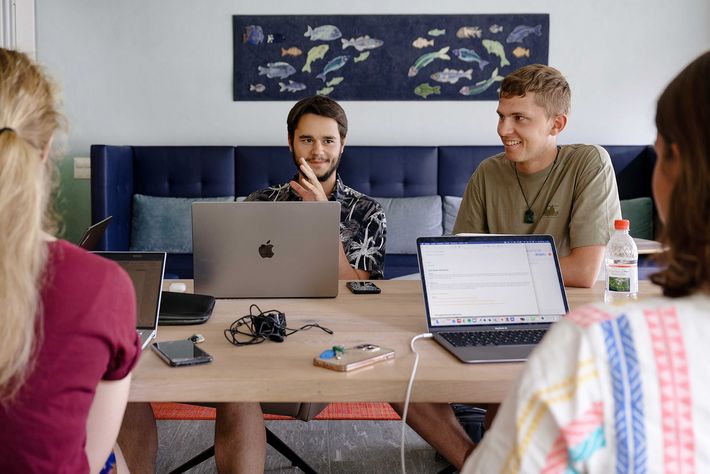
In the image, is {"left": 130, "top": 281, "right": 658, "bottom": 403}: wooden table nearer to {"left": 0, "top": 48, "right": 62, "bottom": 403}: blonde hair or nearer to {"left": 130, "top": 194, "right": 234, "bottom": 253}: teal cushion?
{"left": 0, "top": 48, "right": 62, "bottom": 403}: blonde hair

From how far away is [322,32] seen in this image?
3.95 meters

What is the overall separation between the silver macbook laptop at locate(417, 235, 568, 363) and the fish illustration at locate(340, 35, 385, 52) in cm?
273

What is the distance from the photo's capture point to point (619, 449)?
626 mm

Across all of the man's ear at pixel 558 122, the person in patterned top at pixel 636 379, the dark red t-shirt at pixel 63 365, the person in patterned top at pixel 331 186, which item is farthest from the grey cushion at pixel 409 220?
the person in patterned top at pixel 636 379

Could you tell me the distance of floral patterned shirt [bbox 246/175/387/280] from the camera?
7.13 ft

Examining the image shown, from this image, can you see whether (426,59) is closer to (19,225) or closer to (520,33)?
(520,33)

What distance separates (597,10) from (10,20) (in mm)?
3383

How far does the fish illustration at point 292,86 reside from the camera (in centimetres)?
397

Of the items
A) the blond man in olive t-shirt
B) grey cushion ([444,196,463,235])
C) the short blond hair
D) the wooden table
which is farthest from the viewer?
grey cushion ([444,196,463,235])

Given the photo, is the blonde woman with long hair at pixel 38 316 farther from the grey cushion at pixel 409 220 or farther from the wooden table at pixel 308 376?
the grey cushion at pixel 409 220

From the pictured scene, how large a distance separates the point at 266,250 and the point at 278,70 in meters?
2.55

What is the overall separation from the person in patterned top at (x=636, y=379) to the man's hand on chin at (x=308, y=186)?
1.61 metres

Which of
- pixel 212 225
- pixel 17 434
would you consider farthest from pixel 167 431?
pixel 17 434

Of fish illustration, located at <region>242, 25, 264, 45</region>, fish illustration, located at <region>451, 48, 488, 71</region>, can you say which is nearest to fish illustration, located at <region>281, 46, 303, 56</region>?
fish illustration, located at <region>242, 25, 264, 45</region>
